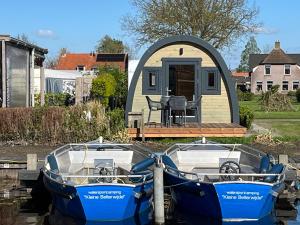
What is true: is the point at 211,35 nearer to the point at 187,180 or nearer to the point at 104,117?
the point at 104,117

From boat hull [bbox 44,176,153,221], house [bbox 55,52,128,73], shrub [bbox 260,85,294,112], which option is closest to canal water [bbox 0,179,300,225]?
boat hull [bbox 44,176,153,221]

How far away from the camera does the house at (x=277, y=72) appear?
81500 millimetres

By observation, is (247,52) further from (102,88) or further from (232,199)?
(232,199)

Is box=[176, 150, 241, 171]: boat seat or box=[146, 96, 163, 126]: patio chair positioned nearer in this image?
box=[176, 150, 241, 171]: boat seat

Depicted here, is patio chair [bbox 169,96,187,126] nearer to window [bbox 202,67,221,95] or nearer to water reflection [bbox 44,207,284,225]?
window [bbox 202,67,221,95]

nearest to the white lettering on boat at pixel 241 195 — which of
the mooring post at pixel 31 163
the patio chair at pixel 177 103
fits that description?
the mooring post at pixel 31 163

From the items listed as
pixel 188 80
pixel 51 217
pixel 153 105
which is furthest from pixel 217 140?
pixel 51 217

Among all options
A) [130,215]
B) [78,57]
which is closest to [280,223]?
[130,215]

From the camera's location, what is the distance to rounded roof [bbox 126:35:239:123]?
22203 millimetres

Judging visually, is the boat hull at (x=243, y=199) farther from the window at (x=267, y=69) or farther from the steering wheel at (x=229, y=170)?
the window at (x=267, y=69)

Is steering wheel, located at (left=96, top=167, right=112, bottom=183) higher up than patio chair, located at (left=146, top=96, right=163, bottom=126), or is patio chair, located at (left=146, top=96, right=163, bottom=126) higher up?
patio chair, located at (left=146, top=96, right=163, bottom=126)

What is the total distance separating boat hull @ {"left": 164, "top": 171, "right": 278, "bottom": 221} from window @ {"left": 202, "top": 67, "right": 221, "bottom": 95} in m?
11.1

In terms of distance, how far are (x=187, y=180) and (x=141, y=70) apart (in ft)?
36.5

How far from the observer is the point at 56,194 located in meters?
11.9
